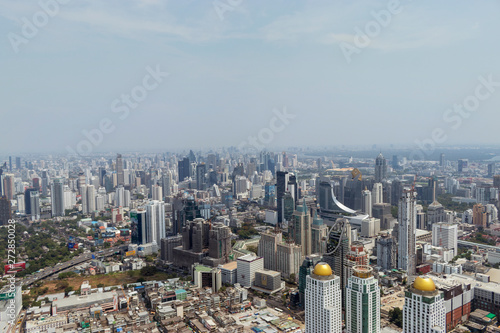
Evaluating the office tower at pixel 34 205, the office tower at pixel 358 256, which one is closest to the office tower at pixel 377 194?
the office tower at pixel 358 256

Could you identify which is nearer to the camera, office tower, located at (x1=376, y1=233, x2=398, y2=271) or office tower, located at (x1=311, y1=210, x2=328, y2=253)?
office tower, located at (x1=376, y1=233, x2=398, y2=271)

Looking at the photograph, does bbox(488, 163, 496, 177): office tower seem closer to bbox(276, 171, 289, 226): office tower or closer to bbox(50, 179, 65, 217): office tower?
bbox(276, 171, 289, 226): office tower

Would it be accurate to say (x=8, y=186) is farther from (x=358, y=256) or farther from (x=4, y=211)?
(x=358, y=256)

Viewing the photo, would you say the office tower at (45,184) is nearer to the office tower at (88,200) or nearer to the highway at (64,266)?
the office tower at (88,200)

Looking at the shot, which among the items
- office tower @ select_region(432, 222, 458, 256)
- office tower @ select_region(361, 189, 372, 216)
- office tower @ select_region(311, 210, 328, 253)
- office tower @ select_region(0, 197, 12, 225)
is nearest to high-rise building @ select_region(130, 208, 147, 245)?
office tower @ select_region(311, 210, 328, 253)

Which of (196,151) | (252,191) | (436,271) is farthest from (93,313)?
(196,151)
